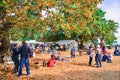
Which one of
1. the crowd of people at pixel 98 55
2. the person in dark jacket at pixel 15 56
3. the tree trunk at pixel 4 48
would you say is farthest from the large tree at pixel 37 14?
the crowd of people at pixel 98 55

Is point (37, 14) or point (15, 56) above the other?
point (37, 14)

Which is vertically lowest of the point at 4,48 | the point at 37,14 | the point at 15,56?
the point at 15,56

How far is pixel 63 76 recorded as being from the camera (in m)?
22.7

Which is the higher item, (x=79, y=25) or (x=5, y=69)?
(x=79, y=25)

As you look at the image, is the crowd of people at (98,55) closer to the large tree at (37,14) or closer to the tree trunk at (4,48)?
the large tree at (37,14)

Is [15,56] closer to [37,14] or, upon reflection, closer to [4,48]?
[37,14]

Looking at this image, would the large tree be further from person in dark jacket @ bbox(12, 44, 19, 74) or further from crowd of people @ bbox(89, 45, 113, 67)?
crowd of people @ bbox(89, 45, 113, 67)

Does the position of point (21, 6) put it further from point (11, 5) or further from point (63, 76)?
point (63, 76)

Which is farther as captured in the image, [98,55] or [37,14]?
[98,55]

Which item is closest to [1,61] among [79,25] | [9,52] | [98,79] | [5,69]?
[9,52]

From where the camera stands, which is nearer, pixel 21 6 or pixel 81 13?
pixel 21 6

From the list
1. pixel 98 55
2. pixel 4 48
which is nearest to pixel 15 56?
pixel 4 48

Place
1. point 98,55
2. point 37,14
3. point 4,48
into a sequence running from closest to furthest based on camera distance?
point 37,14, point 4,48, point 98,55

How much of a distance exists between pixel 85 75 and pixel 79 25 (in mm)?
5623
